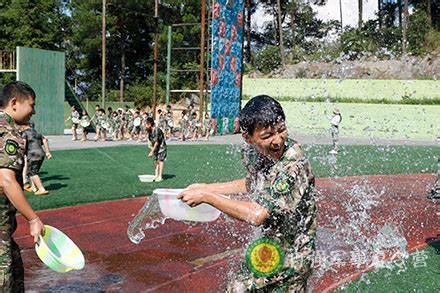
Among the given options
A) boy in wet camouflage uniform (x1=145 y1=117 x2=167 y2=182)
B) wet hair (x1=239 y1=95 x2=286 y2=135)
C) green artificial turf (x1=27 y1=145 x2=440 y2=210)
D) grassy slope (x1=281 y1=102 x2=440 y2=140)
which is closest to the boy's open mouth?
wet hair (x1=239 y1=95 x2=286 y2=135)

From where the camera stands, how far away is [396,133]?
37.9 meters

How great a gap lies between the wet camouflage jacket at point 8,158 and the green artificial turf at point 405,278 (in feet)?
10.5

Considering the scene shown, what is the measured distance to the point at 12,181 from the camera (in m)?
3.25

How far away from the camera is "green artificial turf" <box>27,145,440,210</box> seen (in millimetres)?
10994

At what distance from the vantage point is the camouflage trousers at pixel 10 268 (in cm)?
333

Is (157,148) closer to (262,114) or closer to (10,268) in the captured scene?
(10,268)

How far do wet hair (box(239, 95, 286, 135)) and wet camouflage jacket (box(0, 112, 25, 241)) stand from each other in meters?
1.52

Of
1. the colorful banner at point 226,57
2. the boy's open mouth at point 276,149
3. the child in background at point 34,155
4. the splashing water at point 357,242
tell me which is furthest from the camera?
the colorful banner at point 226,57

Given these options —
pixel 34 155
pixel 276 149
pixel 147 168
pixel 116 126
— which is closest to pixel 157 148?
pixel 147 168

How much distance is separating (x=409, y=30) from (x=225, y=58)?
1146 inches

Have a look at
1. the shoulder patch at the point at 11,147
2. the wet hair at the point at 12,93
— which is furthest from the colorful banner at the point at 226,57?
the shoulder patch at the point at 11,147

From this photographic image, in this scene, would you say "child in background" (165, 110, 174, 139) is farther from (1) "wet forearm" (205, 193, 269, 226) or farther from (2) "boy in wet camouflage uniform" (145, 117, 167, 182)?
(1) "wet forearm" (205, 193, 269, 226)

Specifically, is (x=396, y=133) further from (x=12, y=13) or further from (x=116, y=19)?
(x=12, y=13)

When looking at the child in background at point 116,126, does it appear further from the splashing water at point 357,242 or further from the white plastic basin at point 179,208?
the white plastic basin at point 179,208
